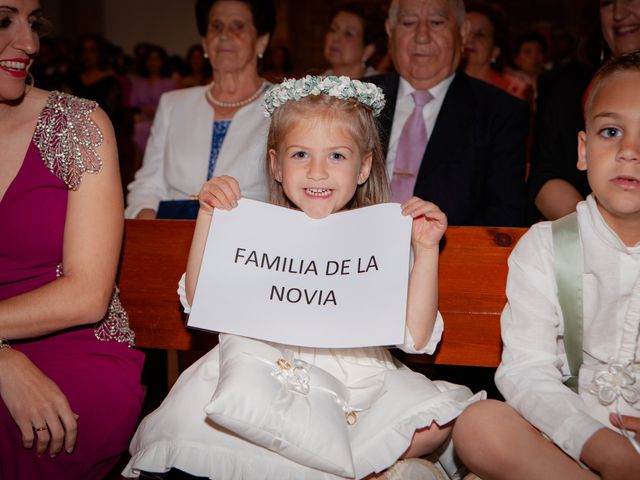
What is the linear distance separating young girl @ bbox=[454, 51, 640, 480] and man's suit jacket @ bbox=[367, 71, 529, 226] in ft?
3.22

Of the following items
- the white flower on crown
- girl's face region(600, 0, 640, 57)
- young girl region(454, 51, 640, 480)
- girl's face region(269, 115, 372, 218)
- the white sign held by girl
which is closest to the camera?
young girl region(454, 51, 640, 480)

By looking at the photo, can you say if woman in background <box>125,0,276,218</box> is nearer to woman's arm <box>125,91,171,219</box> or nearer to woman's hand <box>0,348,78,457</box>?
woman's arm <box>125,91,171,219</box>

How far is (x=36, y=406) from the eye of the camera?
74.5 inches

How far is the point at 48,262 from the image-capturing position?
214 cm

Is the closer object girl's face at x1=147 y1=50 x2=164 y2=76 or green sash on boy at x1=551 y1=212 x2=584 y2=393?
green sash on boy at x1=551 y1=212 x2=584 y2=393

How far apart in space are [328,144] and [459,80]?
1.40m

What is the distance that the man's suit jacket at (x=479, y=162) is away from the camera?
10.1ft

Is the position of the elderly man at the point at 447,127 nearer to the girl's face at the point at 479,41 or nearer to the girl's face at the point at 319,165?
the girl's face at the point at 319,165

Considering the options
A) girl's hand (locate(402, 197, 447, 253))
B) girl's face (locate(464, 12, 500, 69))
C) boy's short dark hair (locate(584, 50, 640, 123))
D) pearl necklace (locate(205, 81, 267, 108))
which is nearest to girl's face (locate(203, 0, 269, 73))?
pearl necklace (locate(205, 81, 267, 108))

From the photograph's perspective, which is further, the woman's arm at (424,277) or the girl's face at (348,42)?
the girl's face at (348,42)

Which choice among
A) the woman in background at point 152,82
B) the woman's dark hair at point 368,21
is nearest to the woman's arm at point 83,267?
the woman's dark hair at point 368,21

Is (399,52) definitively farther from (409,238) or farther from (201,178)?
(409,238)

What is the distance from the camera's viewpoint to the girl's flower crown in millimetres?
2275

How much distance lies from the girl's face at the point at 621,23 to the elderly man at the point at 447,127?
467mm
